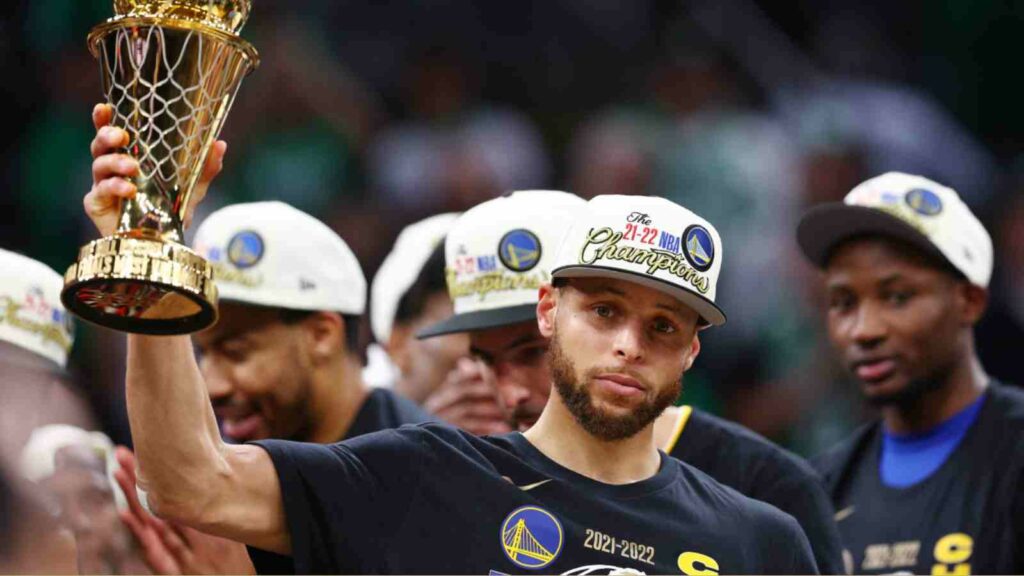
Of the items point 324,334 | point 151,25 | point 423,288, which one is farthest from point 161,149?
point 423,288

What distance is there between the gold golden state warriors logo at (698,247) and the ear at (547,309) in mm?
339

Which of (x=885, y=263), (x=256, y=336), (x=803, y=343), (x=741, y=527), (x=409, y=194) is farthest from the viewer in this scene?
(x=409, y=194)

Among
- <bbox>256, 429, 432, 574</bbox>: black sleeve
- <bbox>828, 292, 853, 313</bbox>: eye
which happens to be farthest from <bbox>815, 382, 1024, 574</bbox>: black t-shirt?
<bbox>256, 429, 432, 574</bbox>: black sleeve

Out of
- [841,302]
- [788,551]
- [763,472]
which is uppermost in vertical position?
[841,302]

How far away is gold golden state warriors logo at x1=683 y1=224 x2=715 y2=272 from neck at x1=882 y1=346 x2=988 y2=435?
7.56ft

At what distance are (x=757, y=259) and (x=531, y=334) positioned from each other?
185 inches

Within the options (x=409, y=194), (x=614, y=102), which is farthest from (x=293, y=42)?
(x=614, y=102)

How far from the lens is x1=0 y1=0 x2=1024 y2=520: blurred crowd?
9.43 metres

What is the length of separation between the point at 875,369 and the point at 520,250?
155 cm

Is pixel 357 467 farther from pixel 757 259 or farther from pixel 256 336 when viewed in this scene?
pixel 757 259

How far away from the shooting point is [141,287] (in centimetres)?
308

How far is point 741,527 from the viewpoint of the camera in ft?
Result: 13.1

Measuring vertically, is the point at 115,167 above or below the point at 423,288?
below

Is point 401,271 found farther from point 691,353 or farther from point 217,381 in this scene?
point 691,353
